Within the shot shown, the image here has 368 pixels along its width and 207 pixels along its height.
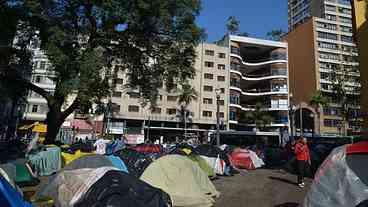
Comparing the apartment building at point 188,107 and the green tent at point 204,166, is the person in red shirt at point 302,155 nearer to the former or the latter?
the green tent at point 204,166

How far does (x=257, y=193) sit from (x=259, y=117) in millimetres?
46228

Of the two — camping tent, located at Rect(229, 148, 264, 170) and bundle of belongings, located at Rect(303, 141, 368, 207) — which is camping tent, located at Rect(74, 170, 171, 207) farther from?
camping tent, located at Rect(229, 148, 264, 170)

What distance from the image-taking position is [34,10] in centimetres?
Result: 1500

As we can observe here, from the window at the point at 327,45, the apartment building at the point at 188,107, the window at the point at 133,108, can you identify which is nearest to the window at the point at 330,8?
the window at the point at 327,45

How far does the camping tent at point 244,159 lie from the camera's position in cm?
1862

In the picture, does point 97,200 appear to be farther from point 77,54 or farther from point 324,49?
point 324,49

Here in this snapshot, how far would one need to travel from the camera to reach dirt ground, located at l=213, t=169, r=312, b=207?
870 centimetres

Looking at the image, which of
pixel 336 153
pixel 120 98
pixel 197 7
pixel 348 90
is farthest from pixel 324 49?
pixel 336 153

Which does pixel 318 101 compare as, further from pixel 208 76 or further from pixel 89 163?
pixel 89 163

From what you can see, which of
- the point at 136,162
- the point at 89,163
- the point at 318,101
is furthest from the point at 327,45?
the point at 89,163

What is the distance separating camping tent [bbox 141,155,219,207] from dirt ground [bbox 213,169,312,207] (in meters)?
0.63

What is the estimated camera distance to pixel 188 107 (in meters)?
55.0

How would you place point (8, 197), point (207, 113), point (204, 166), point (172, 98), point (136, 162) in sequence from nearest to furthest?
1. point (8, 197)
2. point (136, 162)
3. point (204, 166)
4. point (172, 98)
5. point (207, 113)

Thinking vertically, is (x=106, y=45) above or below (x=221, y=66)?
below
